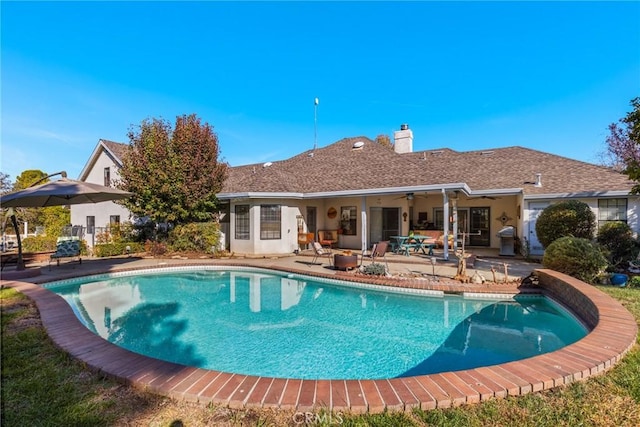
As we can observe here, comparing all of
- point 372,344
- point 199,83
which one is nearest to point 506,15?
point 372,344

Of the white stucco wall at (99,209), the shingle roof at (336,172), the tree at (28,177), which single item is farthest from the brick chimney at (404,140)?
the tree at (28,177)

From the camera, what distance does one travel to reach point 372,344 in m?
5.50

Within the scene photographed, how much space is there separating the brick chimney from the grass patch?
2083 centimetres

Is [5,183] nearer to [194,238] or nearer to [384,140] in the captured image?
[194,238]

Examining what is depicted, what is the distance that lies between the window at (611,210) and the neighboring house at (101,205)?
24.7 m

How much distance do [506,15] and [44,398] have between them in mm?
15865

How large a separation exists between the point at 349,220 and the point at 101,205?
16719 millimetres

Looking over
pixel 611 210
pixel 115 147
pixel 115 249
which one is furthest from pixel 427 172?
pixel 115 147

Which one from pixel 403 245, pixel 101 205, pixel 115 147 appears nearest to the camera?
pixel 403 245

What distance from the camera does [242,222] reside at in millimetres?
16094

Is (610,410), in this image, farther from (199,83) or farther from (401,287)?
(199,83)

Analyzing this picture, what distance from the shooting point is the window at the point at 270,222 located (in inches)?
619
